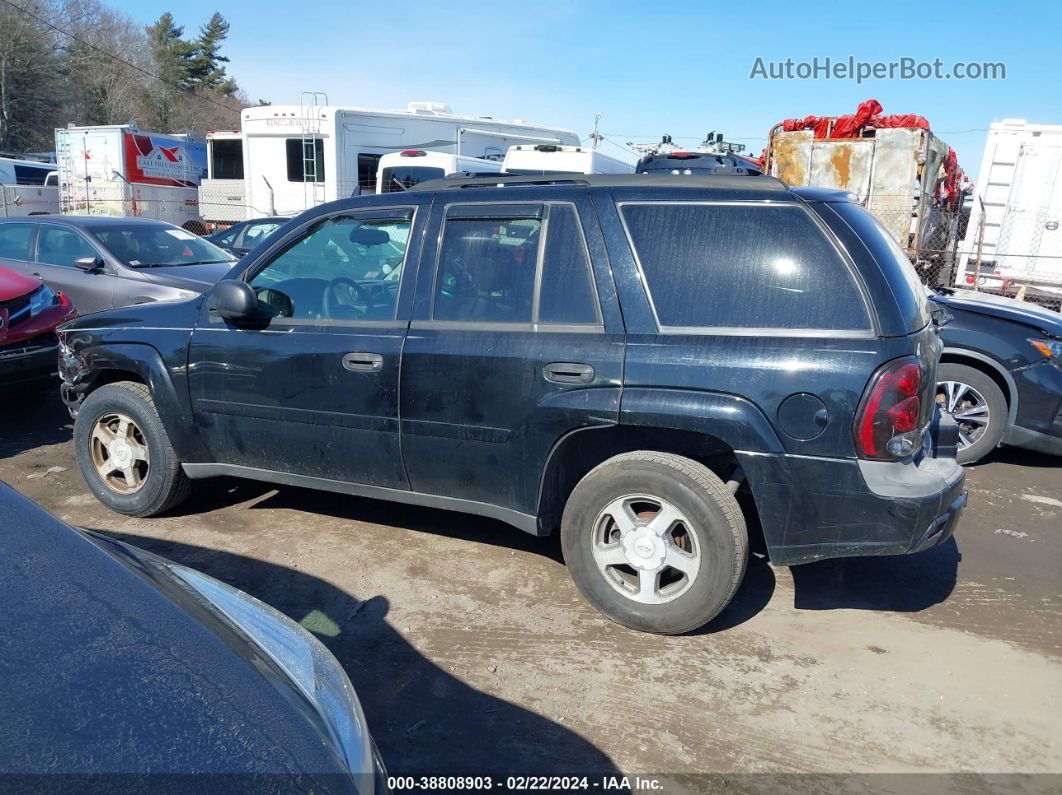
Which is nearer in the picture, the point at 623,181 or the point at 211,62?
the point at 623,181

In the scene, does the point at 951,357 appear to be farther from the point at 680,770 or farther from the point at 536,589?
the point at 680,770

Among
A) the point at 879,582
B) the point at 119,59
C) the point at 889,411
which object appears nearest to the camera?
the point at 889,411

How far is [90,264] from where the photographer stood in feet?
26.9

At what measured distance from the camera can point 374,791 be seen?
1.72m

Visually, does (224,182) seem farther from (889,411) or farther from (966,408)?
(889,411)

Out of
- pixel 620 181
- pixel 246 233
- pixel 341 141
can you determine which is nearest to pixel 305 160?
pixel 341 141

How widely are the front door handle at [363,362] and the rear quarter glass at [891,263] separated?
215 centimetres

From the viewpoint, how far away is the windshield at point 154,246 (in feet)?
28.1

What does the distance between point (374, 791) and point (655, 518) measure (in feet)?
6.59

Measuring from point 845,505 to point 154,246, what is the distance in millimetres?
8136

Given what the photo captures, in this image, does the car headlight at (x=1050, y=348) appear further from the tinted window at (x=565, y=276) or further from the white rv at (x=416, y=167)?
the white rv at (x=416, y=167)

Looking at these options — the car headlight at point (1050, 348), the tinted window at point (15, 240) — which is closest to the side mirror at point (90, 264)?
the tinted window at point (15, 240)

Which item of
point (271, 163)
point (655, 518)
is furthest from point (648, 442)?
point (271, 163)

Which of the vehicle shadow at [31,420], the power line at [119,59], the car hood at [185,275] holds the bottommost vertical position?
the vehicle shadow at [31,420]
